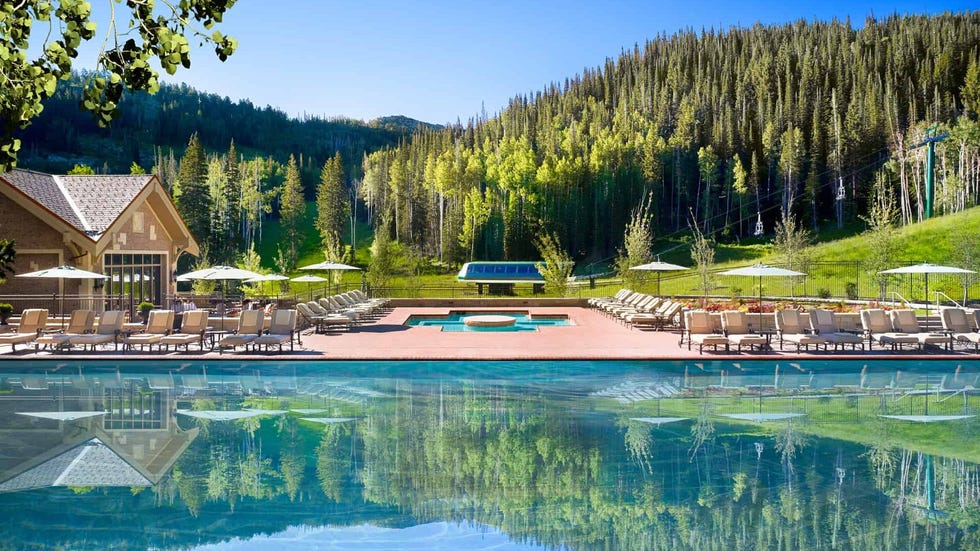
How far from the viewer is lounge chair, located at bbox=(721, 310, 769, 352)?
15.4 m

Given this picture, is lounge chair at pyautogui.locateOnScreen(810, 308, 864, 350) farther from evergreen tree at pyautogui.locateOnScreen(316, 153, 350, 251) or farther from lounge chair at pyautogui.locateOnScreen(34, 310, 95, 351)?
evergreen tree at pyautogui.locateOnScreen(316, 153, 350, 251)

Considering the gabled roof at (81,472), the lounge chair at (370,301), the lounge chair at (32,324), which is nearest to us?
the gabled roof at (81,472)

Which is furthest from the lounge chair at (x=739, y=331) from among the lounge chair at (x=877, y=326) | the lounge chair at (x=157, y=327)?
the lounge chair at (x=157, y=327)

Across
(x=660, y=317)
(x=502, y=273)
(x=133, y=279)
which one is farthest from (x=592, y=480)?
(x=502, y=273)

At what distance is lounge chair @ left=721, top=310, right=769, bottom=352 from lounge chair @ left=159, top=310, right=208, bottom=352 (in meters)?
11.0

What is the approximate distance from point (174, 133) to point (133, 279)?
122 metres

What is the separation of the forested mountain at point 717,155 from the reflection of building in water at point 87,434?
4447 cm

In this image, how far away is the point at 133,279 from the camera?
980 inches

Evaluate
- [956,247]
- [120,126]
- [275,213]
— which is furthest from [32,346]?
[120,126]

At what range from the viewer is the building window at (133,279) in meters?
23.8

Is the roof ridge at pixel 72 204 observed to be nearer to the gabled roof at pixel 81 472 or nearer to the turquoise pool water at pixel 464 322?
the turquoise pool water at pixel 464 322

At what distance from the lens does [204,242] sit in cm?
5650

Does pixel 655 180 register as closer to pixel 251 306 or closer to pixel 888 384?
pixel 251 306

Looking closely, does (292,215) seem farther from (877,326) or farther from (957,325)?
(957,325)
